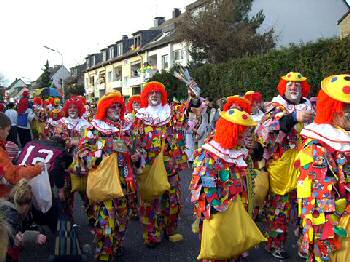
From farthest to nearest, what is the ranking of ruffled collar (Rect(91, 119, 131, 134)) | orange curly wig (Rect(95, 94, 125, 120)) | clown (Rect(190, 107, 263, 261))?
orange curly wig (Rect(95, 94, 125, 120)) < ruffled collar (Rect(91, 119, 131, 134)) < clown (Rect(190, 107, 263, 261))

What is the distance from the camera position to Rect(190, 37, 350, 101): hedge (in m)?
11.1

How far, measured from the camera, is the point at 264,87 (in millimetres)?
14117

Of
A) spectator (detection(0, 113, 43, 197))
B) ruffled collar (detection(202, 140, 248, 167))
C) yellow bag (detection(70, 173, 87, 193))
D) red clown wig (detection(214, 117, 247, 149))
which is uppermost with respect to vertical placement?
red clown wig (detection(214, 117, 247, 149))

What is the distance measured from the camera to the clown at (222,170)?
12.2ft

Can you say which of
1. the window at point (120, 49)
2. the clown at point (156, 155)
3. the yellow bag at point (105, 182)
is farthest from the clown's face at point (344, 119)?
the window at point (120, 49)

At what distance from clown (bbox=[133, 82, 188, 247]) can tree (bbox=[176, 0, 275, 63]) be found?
16291 millimetres

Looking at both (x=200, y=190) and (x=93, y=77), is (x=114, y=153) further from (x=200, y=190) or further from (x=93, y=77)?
(x=93, y=77)

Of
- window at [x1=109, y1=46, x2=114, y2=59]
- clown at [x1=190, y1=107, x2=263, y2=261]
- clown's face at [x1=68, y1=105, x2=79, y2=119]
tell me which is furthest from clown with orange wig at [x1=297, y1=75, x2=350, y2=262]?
window at [x1=109, y1=46, x2=114, y2=59]

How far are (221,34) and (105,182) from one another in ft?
59.9

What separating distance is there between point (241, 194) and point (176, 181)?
7.46 feet

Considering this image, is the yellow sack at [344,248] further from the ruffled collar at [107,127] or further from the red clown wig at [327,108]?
the ruffled collar at [107,127]

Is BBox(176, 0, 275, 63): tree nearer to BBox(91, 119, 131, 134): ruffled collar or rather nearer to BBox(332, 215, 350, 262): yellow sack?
BBox(91, 119, 131, 134): ruffled collar

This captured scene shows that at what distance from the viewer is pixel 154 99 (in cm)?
629

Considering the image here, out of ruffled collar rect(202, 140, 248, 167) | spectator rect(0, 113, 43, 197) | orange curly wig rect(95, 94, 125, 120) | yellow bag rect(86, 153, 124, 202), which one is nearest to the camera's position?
ruffled collar rect(202, 140, 248, 167)
